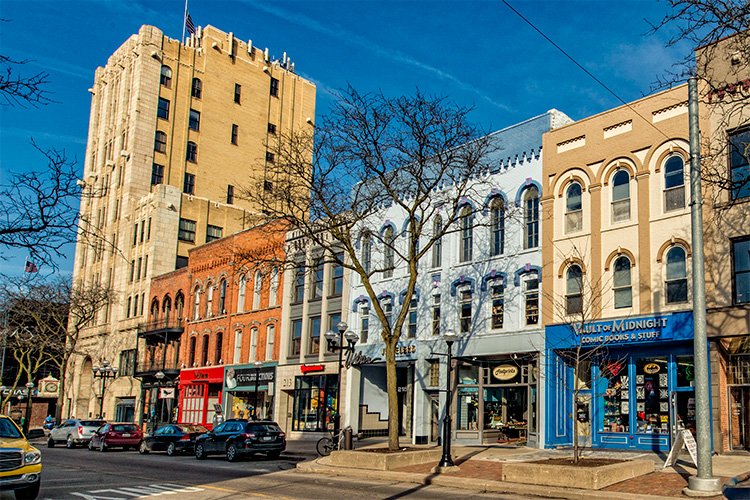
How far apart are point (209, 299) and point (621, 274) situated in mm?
29989

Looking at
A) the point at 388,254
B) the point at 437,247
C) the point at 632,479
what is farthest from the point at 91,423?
the point at 632,479

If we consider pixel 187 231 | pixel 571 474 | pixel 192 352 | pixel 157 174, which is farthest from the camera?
pixel 157 174

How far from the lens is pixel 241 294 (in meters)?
43.1

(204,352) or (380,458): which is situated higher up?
(204,352)

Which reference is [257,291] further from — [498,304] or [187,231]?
[498,304]

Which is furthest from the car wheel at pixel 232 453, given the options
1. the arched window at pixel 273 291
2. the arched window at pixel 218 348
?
the arched window at pixel 218 348

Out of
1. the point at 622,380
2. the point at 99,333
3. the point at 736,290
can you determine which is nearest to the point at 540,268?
the point at 622,380

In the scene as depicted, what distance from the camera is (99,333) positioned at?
60750mm

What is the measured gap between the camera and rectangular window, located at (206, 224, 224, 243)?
2251 inches

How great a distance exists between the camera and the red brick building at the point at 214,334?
39.7m

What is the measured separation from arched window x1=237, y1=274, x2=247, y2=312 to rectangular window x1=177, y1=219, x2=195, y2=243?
47.1 feet

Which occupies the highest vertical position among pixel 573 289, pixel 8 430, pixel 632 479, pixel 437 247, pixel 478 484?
pixel 437 247

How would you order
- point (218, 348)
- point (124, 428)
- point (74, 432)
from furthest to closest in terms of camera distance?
point (218, 348) → point (74, 432) → point (124, 428)

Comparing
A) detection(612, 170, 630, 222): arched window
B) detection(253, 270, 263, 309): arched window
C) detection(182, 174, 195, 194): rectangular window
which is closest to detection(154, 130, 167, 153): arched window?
detection(182, 174, 195, 194): rectangular window
